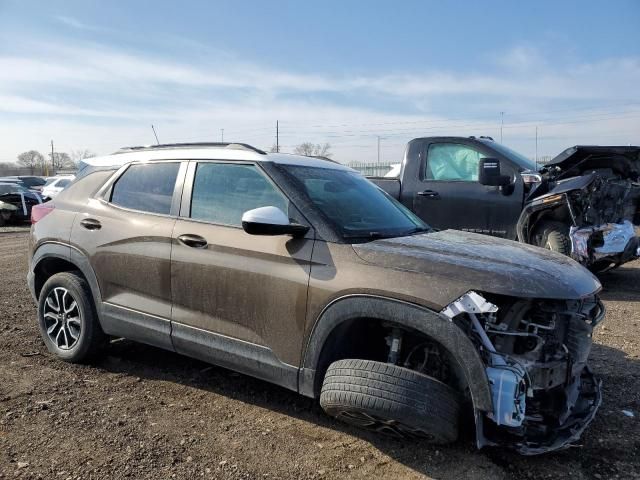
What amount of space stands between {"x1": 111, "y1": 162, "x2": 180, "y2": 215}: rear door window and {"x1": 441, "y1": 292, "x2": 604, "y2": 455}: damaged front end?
7.58 feet

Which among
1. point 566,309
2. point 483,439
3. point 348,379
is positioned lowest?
point 483,439

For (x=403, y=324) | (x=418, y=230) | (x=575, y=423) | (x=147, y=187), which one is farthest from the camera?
(x=147, y=187)

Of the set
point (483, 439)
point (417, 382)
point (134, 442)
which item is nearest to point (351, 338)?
point (417, 382)

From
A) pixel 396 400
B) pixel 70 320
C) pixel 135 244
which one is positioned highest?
pixel 135 244

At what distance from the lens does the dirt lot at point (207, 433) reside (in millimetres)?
2949

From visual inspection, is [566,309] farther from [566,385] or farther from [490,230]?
[490,230]

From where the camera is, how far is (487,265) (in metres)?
2.89

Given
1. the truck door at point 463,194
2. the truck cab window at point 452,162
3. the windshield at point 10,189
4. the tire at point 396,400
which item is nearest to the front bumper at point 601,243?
the truck door at point 463,194

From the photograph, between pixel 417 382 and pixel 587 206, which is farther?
pixel 587 206

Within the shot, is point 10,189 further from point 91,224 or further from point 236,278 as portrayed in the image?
point 236,278

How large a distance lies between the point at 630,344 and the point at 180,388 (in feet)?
13.3

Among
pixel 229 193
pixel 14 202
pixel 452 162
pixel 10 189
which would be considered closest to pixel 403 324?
pixel 229 193

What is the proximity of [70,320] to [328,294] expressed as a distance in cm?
255

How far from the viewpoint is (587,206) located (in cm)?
688
